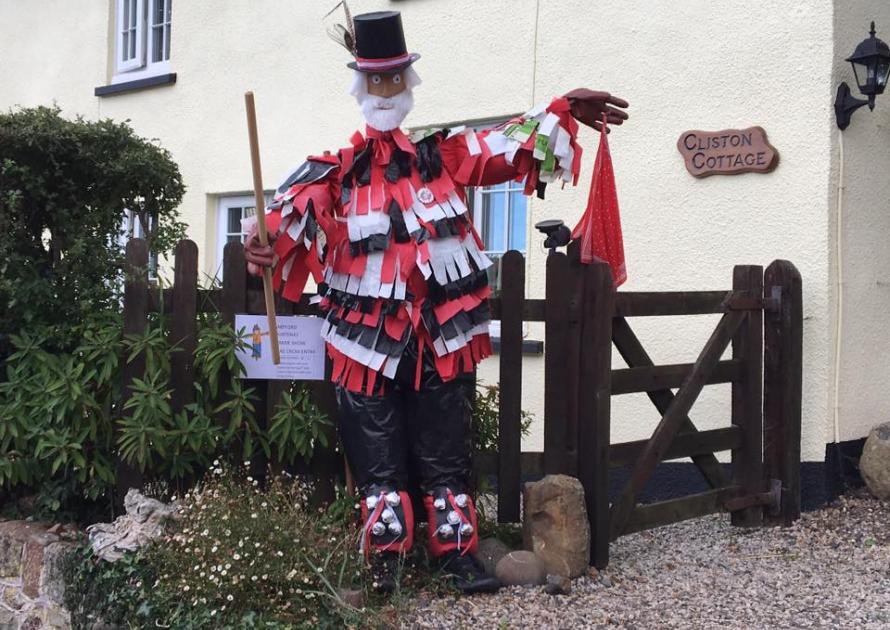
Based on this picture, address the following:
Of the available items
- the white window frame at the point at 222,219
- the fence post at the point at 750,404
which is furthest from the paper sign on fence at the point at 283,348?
the white window frame at the point at 222,219

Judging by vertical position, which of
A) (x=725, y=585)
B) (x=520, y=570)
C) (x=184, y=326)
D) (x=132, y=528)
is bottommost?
(x=725, y=585)

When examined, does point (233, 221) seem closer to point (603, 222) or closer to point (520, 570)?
point (603, 222)

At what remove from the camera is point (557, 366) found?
460 cm

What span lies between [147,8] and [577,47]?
4.90 m

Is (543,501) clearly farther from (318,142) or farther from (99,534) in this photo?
(318,142)

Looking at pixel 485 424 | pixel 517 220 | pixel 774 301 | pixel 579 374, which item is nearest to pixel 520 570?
pixel 485 424

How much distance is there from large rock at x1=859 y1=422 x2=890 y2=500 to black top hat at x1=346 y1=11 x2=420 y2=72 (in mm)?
3291

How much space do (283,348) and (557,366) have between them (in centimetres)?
116

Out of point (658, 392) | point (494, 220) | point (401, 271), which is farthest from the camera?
point (494, 220)

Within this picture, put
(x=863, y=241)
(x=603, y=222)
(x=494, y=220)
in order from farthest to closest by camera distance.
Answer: (x=494, y=220) < (x=863, y=241) < (x=603, y=222)

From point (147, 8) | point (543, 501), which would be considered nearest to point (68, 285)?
point (543, 501)

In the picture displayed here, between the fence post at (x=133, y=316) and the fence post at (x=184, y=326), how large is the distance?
12cm

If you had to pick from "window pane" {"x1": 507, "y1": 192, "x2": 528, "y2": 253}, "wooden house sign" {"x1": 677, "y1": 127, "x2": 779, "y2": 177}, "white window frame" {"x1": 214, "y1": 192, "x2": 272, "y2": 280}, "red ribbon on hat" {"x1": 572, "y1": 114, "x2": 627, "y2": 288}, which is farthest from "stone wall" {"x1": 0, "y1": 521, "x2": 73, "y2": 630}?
"white window frame" {"x1": 214, "y1": 192, "x2": 272, "y2": 280}

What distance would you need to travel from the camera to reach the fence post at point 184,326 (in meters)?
4.34
